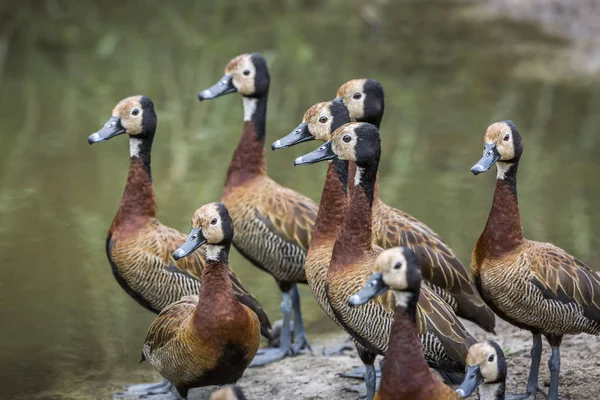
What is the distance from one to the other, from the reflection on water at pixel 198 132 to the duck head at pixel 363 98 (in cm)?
190

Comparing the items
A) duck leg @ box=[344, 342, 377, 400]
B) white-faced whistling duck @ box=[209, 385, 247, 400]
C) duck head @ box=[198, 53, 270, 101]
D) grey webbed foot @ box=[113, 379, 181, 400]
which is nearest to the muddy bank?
grey webbed foot @ box=[113, 379, 181, 400]

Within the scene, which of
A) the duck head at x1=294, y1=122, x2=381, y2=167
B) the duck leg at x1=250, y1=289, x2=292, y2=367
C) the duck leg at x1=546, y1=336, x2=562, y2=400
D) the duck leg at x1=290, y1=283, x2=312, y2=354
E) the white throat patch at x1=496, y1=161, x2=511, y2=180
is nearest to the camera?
the duck head at x1=294, y1=122, x2=381, y2=167

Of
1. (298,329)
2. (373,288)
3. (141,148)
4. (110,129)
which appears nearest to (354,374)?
(298,329)

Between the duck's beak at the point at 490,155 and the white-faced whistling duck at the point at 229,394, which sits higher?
the duck's beak at the point at 490,155

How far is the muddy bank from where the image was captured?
271 inches

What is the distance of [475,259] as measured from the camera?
6730mm

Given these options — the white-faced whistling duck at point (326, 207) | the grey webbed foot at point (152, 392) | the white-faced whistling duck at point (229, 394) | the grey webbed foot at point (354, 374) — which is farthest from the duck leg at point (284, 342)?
the white-faced whistling duck at point (229, 394)

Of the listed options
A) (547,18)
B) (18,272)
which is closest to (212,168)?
(18,272)

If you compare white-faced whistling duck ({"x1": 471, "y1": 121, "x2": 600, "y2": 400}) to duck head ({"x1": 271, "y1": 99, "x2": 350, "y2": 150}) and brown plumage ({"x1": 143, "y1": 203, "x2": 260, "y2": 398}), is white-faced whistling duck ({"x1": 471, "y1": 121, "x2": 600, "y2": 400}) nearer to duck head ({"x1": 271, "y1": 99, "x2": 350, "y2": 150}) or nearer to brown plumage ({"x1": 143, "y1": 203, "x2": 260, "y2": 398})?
duck head ({"x1": 271, "y1": 99, "x2": 350, "y2": 150})

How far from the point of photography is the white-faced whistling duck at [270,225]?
761 centimetres

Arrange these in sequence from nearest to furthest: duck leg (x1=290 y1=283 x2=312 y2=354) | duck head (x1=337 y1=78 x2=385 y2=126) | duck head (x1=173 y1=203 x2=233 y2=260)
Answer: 1. duck head (x1=173 y1=203 x2=233 y2=260)
2. duck head (x1=337 y1=78 x2=385 y2=126)
3. duck leg (x1=290 y1=283 x2=312 y2=354)

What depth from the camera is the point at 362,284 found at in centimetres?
607

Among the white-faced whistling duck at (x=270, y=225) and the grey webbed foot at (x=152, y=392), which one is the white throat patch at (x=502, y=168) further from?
the grey webbed foot at (x=152, y=392)

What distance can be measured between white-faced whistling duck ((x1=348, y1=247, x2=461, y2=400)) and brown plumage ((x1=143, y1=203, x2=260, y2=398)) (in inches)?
46.2
